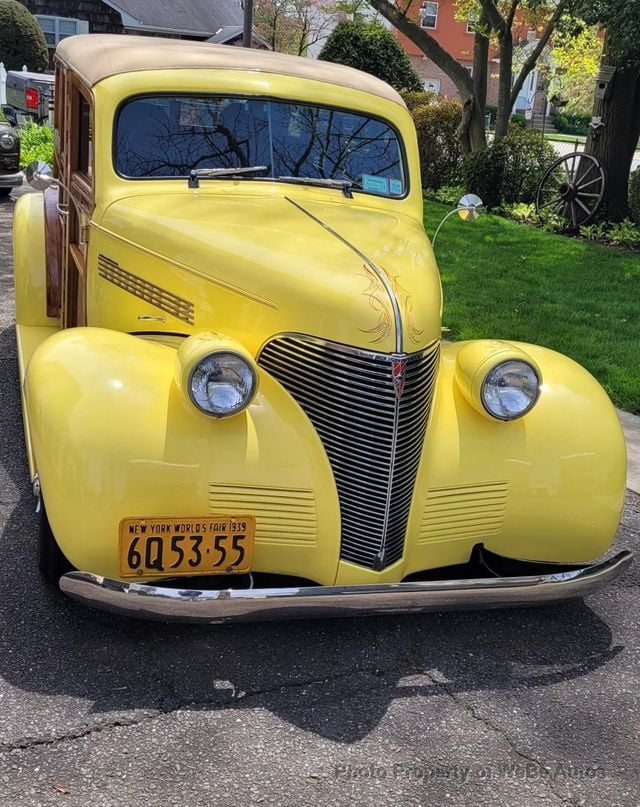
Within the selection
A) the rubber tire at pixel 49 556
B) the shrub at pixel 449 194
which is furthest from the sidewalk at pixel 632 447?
the shrub at pixel 449 194

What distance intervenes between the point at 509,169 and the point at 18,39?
1872cm

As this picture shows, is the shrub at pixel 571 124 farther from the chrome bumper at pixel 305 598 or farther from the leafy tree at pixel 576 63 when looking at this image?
the chrome bumper at pixel 305 598

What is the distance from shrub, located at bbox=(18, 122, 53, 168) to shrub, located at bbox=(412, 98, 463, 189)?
5986 millimetres

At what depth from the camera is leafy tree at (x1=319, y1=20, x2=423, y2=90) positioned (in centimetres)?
1842

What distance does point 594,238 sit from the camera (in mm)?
11234

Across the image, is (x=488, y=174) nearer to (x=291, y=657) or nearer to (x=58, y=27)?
(x=291, y=657)

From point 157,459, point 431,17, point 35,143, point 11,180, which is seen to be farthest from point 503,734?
point 431,17

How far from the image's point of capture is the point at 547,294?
28.3 feet

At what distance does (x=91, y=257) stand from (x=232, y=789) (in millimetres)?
2343

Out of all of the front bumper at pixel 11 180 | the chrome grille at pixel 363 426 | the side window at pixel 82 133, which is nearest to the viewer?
the chrome grille at pixel 363 426

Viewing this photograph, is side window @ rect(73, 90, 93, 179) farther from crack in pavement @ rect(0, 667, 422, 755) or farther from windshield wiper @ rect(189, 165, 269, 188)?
crack in pavement @ rect(0, 667, 422, 755)

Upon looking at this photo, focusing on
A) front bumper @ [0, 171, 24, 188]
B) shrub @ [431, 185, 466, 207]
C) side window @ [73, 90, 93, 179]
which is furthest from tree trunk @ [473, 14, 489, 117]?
side window @ [73, 90, 93, 179]

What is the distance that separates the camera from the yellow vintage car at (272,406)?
2912 millimetres

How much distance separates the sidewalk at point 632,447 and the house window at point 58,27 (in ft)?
98.2
